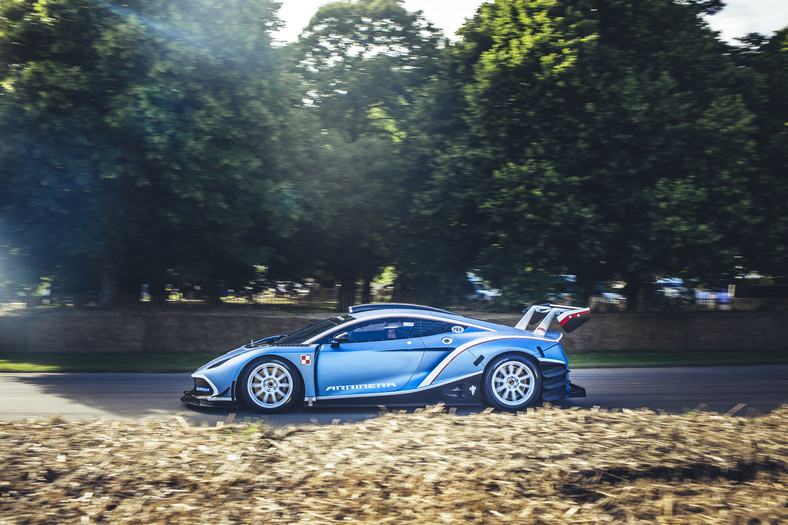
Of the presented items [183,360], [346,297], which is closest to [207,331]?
[183,360]

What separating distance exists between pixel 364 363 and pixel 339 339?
0.44m

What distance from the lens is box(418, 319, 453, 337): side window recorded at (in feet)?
29.3

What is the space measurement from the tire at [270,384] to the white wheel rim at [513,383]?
2.54m

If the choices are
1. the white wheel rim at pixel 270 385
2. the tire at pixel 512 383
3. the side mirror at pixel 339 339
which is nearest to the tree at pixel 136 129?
the white wheel rim at pixel 270 385

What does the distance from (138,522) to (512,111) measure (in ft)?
52.6

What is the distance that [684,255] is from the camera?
59.7 ft

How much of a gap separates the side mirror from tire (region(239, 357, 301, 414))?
595mm

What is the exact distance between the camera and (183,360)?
14.9 metres

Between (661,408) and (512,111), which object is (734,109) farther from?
(661,408)

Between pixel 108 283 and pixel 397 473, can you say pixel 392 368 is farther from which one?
pixel 108 283

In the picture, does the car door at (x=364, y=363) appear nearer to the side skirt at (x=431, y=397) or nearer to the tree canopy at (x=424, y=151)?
the side skirt at (x=431, y=397)

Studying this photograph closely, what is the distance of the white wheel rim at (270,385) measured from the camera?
28.0 feet

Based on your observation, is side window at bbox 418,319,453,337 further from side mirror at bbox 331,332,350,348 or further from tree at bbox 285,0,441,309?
tree at bbox 285,0,441,309

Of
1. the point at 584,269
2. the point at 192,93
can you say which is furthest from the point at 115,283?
the point at 584,269
